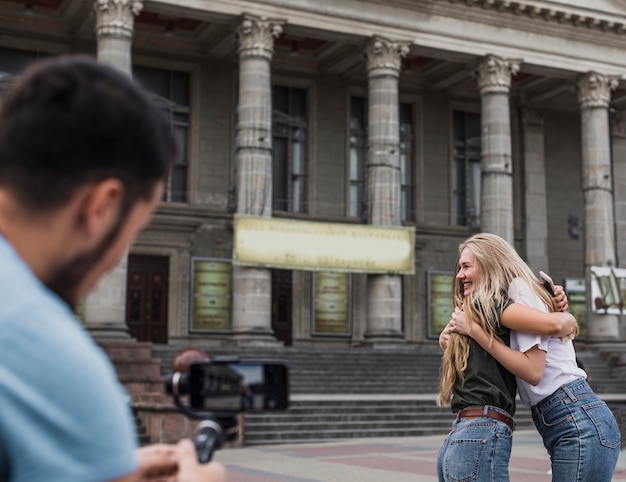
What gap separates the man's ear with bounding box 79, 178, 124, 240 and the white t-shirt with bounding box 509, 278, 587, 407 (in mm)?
3232

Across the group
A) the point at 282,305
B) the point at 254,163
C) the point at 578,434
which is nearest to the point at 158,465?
the point at 578,434

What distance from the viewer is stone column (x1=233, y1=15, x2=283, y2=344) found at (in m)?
28.4

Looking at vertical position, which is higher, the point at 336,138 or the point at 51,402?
the point at 336,138

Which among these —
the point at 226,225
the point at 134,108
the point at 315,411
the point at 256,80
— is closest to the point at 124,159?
the point at 134,108

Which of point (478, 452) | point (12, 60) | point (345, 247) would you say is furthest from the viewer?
point (12, 60)

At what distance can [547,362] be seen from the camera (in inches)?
181

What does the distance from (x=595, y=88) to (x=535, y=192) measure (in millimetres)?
5687

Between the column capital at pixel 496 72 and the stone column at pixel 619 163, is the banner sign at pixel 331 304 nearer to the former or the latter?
the column capital at pixel 496 72

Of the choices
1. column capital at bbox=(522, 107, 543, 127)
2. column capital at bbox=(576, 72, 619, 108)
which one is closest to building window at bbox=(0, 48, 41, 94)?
column capital at bbox=(576, 72, 619, 108)

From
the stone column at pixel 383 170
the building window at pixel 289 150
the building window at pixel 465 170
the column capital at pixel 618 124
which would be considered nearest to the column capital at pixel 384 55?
the stone column at pixel 383 170

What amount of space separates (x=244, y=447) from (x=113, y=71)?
57.2 ft

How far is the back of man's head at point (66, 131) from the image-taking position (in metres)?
1.49

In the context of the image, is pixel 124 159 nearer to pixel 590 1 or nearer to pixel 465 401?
pixel 465 401

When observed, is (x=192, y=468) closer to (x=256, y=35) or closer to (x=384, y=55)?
(x=256, y=35)
